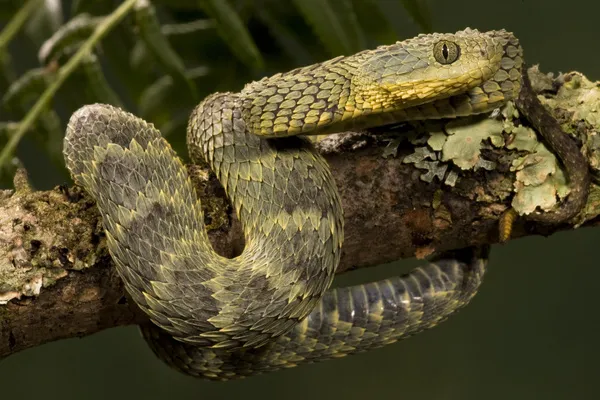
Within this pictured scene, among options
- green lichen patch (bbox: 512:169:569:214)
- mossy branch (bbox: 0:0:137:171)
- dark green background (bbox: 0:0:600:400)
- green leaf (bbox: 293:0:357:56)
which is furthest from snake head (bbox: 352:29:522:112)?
dark green background (bbox: 0:0:600:400)

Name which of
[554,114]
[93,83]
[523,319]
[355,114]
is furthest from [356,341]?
[523,319]

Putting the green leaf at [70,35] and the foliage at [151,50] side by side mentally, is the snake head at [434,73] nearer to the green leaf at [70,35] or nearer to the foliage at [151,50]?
the foliage at [151,50]

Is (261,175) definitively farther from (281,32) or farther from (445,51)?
(281,32)

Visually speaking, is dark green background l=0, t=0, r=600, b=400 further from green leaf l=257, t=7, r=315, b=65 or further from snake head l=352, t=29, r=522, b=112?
snake head l=352, t=29, r=522, b=112

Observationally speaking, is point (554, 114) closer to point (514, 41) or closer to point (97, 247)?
point (514, 41)

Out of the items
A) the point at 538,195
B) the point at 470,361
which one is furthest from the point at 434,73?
A: the point at 470,361
